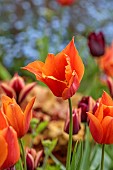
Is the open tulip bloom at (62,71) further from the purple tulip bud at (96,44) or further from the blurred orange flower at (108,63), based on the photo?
the blurred orange flower at (108,63)

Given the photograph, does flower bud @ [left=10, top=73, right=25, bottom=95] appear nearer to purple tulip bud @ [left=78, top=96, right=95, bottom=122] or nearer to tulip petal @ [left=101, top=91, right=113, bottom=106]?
purple tulip bud @ [left=78, top=96, right=95, bottom=122]

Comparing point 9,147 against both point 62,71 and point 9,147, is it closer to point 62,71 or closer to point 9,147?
point 9,147

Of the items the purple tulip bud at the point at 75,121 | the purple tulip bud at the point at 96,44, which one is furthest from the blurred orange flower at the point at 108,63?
the purple tulip bud at the point at 75,121

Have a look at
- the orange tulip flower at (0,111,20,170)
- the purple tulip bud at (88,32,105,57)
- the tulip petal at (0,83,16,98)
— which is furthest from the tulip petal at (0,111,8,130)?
the purple tulip bud at (88,32,105,57)

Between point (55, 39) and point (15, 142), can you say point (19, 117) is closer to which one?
point (15, 142)

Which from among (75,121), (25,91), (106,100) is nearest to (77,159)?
(75,121)

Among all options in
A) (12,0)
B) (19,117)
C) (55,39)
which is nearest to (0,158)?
(19,117)
